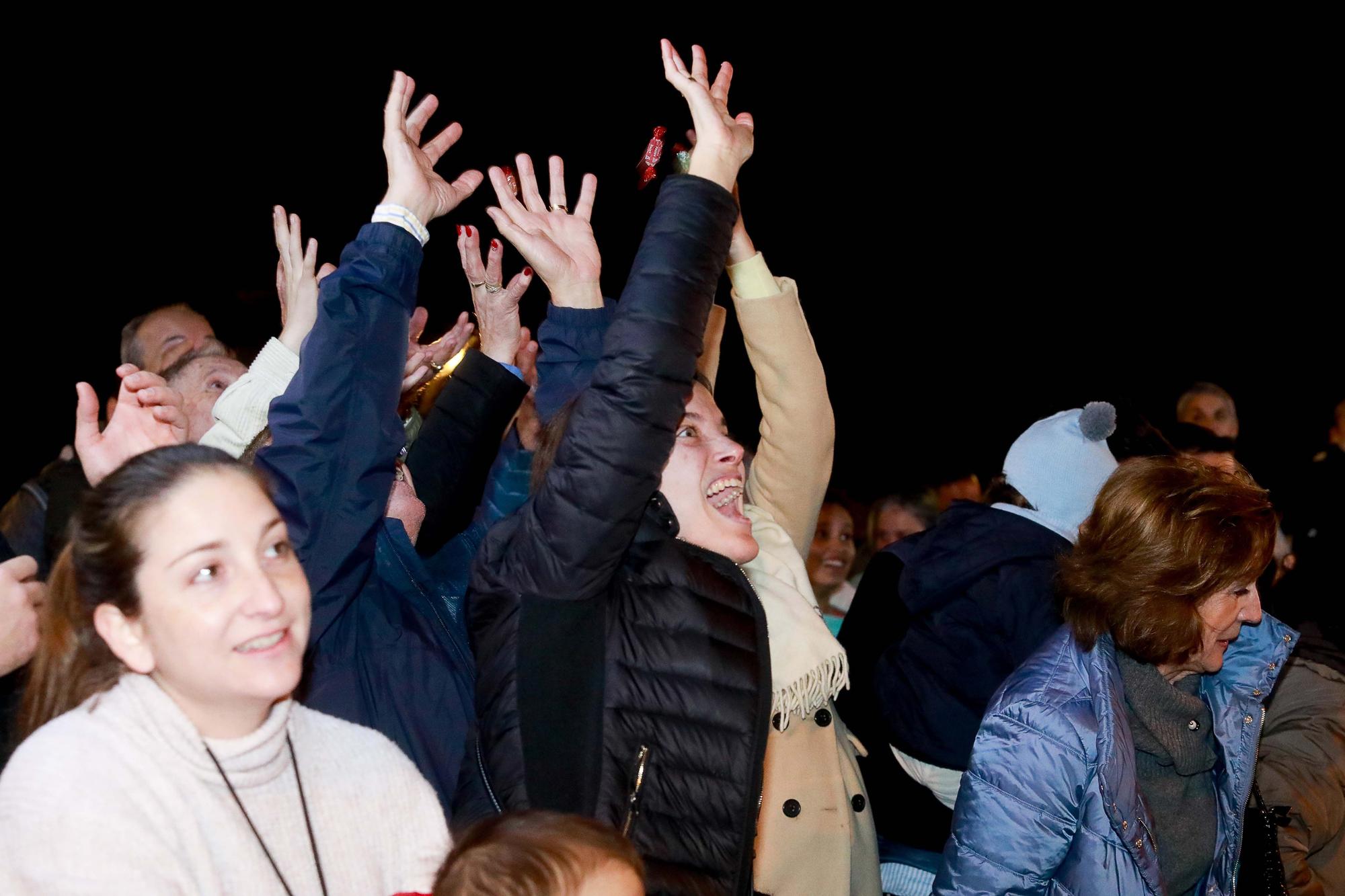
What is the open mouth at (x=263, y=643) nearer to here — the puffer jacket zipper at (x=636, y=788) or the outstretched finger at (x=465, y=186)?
the puffer jacket zipper at (x=636, y=788)

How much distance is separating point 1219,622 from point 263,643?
158cm

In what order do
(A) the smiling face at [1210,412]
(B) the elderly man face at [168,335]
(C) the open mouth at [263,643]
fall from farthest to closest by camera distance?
(A) the smiling face at [1210,412] → (B) the elderly man face at [168,335] → (C) the open mouth at [263,643]

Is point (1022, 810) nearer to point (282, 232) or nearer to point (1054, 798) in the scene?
point (1054, 798)

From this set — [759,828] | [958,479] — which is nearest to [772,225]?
[958,479]

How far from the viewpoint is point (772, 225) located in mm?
5703

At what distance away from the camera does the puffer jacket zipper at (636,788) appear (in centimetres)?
155

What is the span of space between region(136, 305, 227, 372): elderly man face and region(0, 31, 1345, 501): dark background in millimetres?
1111

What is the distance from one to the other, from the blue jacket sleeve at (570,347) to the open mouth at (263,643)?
879 millimetres

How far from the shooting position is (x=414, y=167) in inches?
74.4

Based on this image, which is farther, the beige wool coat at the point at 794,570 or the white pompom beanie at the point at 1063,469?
the white pompom beanie at the point at 1063,469

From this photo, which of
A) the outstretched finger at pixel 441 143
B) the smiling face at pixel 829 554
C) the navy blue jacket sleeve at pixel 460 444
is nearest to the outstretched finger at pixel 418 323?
the navy blue jacket sleeve at pixel 460 444

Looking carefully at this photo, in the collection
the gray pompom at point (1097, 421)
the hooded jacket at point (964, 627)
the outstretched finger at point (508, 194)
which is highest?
the outstretched finger at point (508, 194)

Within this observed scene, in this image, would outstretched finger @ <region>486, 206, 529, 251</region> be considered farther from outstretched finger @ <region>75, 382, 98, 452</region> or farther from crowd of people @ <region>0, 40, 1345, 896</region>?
outstretched finger @ <region>75, 382, 98, 452</region>

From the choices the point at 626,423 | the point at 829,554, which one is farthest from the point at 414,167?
the point at 829,554
